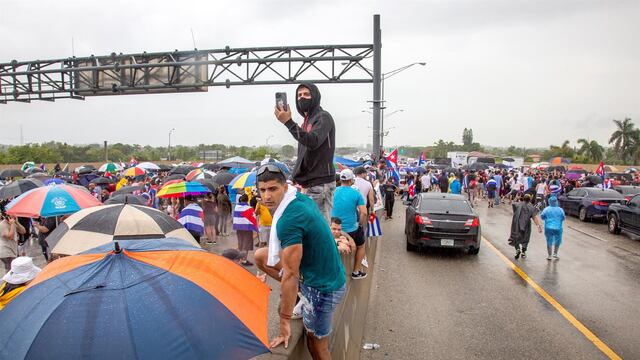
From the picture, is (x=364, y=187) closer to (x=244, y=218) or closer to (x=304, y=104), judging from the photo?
(x=244, y=218)

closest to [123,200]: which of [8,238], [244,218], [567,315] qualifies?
[8,238]

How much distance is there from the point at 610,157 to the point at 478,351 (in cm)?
10624

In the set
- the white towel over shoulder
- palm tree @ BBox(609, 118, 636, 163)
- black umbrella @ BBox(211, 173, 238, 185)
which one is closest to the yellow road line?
the white towel over shoulder

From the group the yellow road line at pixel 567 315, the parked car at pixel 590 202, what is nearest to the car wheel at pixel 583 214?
the parked car at pixel 590 202

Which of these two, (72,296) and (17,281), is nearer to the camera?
(72,296)

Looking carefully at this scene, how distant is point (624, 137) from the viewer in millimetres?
78875

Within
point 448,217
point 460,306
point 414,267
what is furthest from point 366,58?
point 460,306

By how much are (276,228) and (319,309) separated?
26.2 inches

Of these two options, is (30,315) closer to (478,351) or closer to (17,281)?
(17,281)

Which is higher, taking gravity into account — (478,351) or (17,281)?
(17,281)

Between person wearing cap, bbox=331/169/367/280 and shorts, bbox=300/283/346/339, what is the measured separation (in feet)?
9.93

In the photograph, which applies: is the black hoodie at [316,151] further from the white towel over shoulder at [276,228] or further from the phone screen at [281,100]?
the white towel over shoulder at [276,228]

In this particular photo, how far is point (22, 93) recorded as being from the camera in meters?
20.5

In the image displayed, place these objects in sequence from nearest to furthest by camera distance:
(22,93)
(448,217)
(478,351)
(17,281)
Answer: (17,281), (478,351), (448,217), (22,93)
